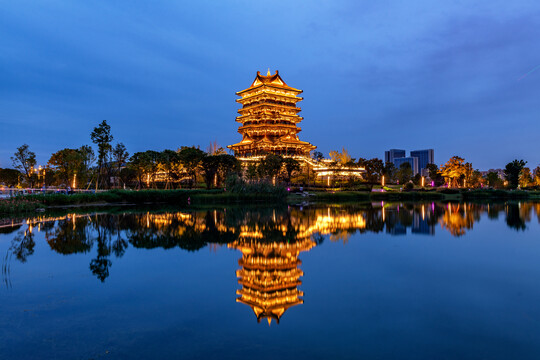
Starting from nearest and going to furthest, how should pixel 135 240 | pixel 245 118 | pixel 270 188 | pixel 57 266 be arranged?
pixel 57 266 < pixel 135 240 < pixel 270 188 < pixel 245 118

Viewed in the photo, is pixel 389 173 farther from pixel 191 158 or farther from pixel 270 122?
pixel 191 158

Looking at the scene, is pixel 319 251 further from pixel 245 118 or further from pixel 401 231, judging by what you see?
pixel 245 118

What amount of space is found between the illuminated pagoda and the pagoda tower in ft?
165

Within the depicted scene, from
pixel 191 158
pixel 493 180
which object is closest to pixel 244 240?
pixel 191 158

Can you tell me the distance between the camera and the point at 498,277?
9547mm

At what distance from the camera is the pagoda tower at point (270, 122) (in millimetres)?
65312

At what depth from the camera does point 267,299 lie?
7.75m

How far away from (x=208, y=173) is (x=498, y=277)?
4480cm

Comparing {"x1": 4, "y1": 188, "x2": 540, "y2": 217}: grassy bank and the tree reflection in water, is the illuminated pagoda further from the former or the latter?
{"x1": 4, "y1": 188, "x2": 540, "y2": 217}: grassy bank

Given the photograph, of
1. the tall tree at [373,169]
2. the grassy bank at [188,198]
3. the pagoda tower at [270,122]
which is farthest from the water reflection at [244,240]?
the tall tree at [373,169]

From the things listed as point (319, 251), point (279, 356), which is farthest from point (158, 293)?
point (319, 251)

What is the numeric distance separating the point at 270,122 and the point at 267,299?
200 ft

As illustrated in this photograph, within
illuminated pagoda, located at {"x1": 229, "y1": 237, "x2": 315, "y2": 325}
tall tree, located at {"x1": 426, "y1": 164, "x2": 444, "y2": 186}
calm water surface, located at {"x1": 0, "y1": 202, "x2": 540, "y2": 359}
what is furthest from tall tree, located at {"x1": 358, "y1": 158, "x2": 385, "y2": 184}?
illuminated pagoda, located at {"x1": 229, "y1": 237, "x2": 315, "y2": 325}

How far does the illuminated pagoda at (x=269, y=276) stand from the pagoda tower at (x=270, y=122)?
165ft
